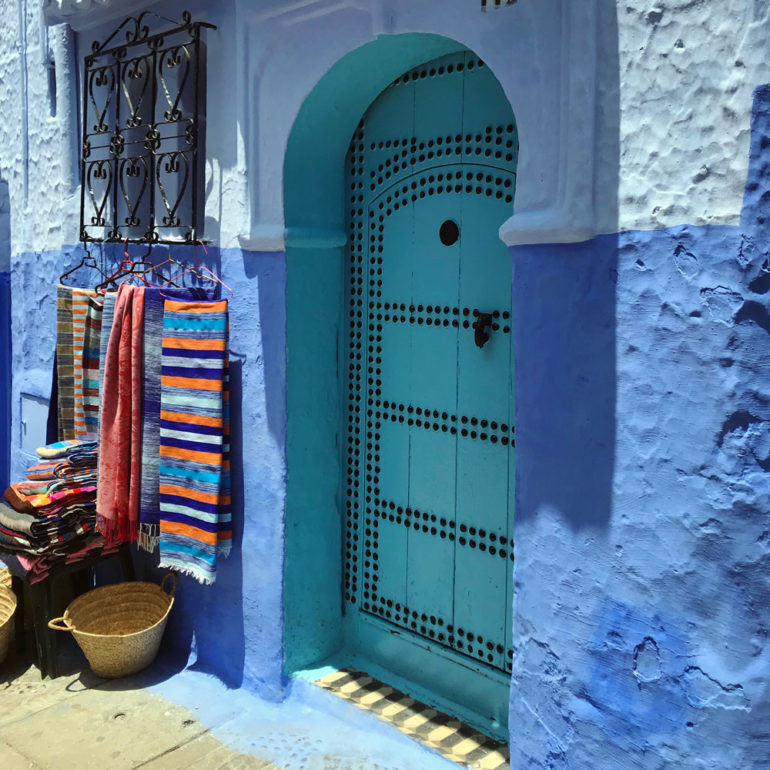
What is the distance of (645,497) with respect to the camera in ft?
9.29

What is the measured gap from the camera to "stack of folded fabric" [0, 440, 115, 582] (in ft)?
14.8

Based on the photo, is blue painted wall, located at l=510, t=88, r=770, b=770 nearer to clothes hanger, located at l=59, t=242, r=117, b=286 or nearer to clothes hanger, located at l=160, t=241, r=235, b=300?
clothes hanger, located at l=160, t=241, r=235, b=300

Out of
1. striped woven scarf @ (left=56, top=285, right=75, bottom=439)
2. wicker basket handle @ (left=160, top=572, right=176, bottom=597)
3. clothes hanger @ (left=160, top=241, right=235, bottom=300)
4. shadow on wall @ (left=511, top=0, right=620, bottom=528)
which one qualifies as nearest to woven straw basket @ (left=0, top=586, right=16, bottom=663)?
wicker basket handle @ (left=160, top=572, right=176, bottom=597)

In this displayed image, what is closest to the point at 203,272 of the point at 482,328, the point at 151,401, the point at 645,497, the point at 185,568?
the point at 151,401

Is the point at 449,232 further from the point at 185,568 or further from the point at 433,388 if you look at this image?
the point at 185,568

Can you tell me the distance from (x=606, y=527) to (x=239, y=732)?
6.42 feet

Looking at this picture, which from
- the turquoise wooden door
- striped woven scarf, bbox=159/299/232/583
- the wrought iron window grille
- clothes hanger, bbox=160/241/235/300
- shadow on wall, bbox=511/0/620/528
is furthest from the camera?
the wrought iron window grille

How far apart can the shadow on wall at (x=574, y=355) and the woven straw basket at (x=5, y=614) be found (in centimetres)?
284

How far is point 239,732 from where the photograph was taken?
3.97 meters

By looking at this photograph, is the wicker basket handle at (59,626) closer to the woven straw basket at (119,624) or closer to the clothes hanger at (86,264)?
the woven straw basket at (119,624)

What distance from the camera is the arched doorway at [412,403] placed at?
373 cm

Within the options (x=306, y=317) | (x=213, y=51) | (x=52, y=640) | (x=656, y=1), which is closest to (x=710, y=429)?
(x=656, y=1)

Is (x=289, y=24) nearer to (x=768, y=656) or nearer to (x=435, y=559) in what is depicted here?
(x=435, y=559)

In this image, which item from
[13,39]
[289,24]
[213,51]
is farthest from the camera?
[13,39]
